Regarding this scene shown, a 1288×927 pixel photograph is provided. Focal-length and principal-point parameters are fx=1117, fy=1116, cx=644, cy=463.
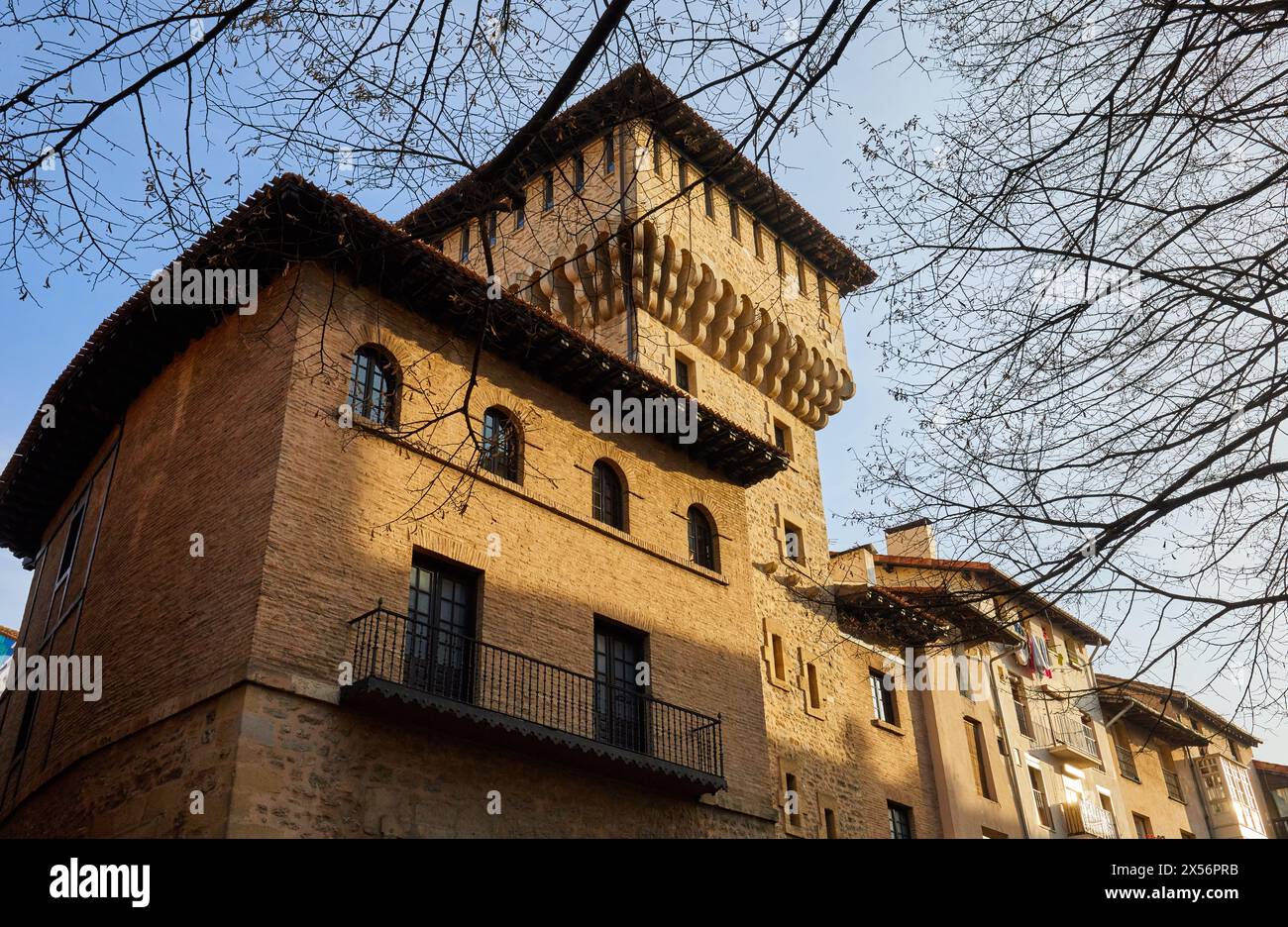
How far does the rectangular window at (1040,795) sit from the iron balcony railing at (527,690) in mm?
14240

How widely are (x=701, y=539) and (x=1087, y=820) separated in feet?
51.7

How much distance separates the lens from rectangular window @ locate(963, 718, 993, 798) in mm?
25062

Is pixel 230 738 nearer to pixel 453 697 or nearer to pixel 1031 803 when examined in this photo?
pixel 453 697

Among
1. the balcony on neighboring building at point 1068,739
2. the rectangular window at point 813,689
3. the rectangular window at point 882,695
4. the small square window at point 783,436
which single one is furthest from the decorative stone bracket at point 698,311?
the balcony on neighboring building at point 1068,739

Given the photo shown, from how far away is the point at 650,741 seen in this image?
15.2 m

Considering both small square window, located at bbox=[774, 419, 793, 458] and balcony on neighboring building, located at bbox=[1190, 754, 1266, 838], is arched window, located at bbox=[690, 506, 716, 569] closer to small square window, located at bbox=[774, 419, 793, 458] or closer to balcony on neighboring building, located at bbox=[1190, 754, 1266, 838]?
small square window, located at bbox=[774, 419, 793, 458]

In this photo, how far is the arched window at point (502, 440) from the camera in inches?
612

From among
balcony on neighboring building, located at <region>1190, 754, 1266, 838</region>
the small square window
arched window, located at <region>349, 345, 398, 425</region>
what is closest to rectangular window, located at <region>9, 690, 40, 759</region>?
arched window, located at <region>349, 345, 398, 425</region>

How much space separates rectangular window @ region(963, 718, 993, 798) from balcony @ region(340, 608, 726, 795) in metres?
11.2

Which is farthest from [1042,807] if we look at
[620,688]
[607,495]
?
[620,688]

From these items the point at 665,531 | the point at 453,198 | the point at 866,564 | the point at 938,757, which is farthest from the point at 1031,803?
the point at 453,198

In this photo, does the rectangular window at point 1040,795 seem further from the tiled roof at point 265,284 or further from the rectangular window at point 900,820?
the tiled roof at point 265,284

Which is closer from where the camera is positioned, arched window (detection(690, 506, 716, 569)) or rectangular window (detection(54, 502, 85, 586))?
rectangular window (detection(54, 502, 85, 586))

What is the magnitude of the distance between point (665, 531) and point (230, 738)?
27.2 ft
